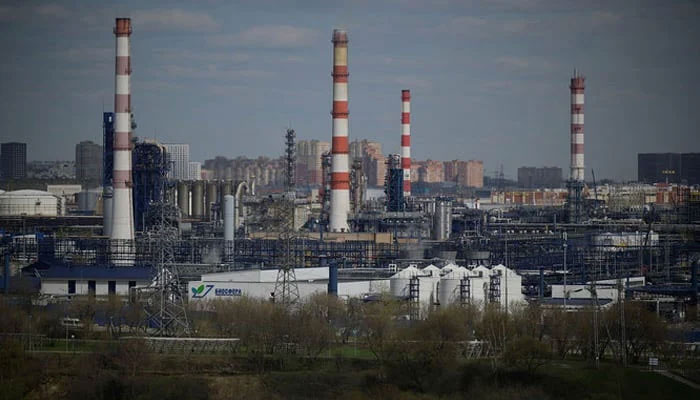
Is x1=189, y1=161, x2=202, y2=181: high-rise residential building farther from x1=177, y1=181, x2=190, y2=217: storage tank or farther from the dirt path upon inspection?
the dirt path

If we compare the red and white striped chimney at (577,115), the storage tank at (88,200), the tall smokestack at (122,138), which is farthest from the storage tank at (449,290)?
the storage tank at (88,200)

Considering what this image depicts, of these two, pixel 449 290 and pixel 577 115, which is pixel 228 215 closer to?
pixel 449 290

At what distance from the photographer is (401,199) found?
1671 inches

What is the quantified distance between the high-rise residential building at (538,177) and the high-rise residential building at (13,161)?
1894 inches

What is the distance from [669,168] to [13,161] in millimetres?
33368

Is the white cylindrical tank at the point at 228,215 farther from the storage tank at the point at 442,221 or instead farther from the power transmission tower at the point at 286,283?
the power transmission tower at the point at 286,283

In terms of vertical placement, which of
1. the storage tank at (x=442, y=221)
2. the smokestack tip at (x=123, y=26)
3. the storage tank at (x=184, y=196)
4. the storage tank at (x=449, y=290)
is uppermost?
the smokestack tip at (x=123, y=26)

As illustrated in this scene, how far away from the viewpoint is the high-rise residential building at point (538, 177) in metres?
100

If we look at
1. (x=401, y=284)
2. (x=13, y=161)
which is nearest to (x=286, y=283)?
(x=401, y=284)

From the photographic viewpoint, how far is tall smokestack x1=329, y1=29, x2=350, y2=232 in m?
36.7

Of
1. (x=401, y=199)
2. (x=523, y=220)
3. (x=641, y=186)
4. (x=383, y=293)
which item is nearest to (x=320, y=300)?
(x=383, y=293)

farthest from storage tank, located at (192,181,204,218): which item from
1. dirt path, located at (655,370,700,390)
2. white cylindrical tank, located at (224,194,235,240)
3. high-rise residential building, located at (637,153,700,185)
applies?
dirt path, located at (655,370,700,390)

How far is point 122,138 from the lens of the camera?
32.8m

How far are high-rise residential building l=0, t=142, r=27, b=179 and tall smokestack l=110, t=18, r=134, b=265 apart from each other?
72.4 feet
